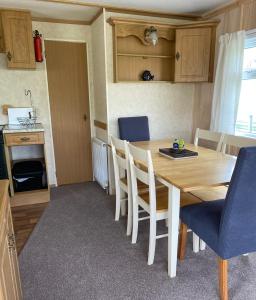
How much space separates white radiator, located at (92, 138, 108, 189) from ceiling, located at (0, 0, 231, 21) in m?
1.65

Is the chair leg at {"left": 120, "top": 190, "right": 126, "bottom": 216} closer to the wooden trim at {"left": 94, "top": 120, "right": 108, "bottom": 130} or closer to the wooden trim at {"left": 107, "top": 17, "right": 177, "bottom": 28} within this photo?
the wooden trim at {"left": 94, "top": 120, "right": 108, "bottom": 130}

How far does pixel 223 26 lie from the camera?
2916mm

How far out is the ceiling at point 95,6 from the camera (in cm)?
276

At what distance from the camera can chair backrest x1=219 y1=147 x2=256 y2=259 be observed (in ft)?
4.14

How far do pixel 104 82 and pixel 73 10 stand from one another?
921mm

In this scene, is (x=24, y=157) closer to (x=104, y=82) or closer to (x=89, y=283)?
(x=104, y=82)

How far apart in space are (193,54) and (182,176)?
2.04 m

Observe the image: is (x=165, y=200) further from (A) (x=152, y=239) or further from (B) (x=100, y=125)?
(B) (x=100, y=125)

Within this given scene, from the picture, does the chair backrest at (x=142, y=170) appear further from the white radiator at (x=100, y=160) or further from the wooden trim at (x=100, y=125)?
the wooden trim at (x=100, y=125)

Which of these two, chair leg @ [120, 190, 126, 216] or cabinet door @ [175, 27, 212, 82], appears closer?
chair leg @ [120, 190, 126, 216]

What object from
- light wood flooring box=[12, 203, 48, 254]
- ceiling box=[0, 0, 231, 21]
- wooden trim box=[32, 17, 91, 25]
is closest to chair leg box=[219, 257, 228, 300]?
light wood flooring box=[12, 203, 48, 254]

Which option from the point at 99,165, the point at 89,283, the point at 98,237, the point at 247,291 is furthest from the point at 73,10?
the point at 247,291

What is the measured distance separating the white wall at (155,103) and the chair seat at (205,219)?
1734mm

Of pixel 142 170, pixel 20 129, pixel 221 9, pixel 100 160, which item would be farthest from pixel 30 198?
pixel 221 9
